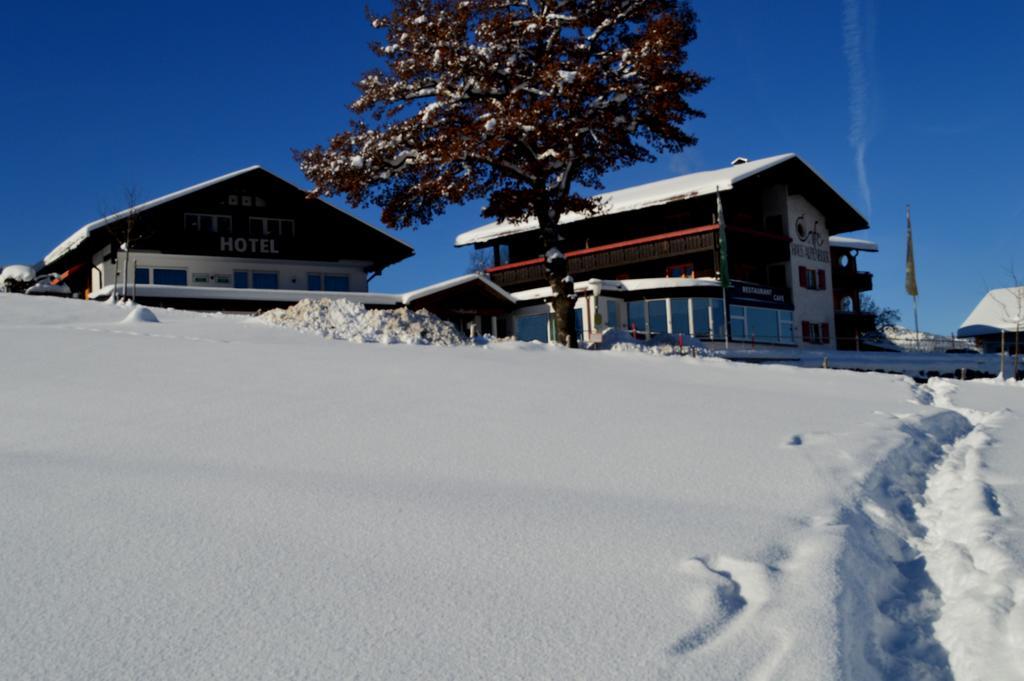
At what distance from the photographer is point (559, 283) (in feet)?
61.2

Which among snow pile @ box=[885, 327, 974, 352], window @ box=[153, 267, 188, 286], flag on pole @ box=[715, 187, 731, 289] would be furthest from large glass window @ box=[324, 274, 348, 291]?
snow pile @ box=[885, 327, 974, 352]

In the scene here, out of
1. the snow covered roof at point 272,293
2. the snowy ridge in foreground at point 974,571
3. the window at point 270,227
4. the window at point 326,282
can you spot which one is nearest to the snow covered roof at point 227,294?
the snow covered roof at point 272,293

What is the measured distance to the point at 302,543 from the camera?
3.36 metres

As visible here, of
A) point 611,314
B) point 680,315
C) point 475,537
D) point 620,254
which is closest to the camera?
point 475,537

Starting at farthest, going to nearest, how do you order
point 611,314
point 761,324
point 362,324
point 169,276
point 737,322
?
point 761,324, point 737,322, point 611,314, point 169,276, point 362,324

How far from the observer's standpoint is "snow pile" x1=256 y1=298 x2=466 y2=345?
12.5 meters

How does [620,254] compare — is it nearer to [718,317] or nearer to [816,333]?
[718,317]

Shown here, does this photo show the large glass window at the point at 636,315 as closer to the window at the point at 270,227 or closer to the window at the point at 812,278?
the window at the point at 812,278

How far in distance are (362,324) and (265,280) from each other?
68.6ft

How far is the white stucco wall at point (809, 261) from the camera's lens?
40.1 meters

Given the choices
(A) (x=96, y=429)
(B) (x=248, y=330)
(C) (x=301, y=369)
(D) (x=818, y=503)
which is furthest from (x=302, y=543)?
(B) (x=248, y=330)

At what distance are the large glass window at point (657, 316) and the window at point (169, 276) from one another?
64.4ft

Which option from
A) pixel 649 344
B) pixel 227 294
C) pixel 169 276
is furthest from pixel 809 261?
pixel 169 276

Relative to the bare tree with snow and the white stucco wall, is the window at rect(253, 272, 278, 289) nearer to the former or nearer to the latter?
the bare tree with snow
